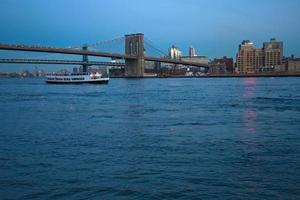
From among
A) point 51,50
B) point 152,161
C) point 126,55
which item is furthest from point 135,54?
point 152,161

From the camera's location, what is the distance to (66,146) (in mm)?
7527

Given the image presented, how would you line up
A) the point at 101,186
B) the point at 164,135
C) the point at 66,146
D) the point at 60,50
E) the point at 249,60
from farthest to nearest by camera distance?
the point at 249,60 → the point at 60,50 → the point at 164,135 → the point at 66,146 → the point at 101,186

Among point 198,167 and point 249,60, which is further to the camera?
point 249,60

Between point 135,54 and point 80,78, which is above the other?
point 135,54

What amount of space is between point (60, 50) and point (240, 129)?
3995 centimetres

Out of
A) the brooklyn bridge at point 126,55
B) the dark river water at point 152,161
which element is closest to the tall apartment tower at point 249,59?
the brooklyn bridge at point 126,55

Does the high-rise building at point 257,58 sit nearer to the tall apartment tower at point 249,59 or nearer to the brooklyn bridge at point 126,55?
the tall apartment tower at point 249,59

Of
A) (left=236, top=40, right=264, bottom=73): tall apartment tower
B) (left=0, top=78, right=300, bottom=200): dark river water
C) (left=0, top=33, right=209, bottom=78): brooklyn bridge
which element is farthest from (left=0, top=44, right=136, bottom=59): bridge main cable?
(left=236, top=40, right=264, bottom=73): tall apartment tower

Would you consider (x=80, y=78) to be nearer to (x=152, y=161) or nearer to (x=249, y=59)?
(x=152, y=161)

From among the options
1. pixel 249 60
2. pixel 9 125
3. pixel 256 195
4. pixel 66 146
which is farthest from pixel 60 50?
pixel 249 60

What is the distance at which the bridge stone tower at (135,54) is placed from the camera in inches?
2505

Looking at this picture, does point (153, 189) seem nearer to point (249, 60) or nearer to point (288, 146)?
point (288, 146)

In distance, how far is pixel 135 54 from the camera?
64.4 metres

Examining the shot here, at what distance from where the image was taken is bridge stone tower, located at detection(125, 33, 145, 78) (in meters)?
63.6
